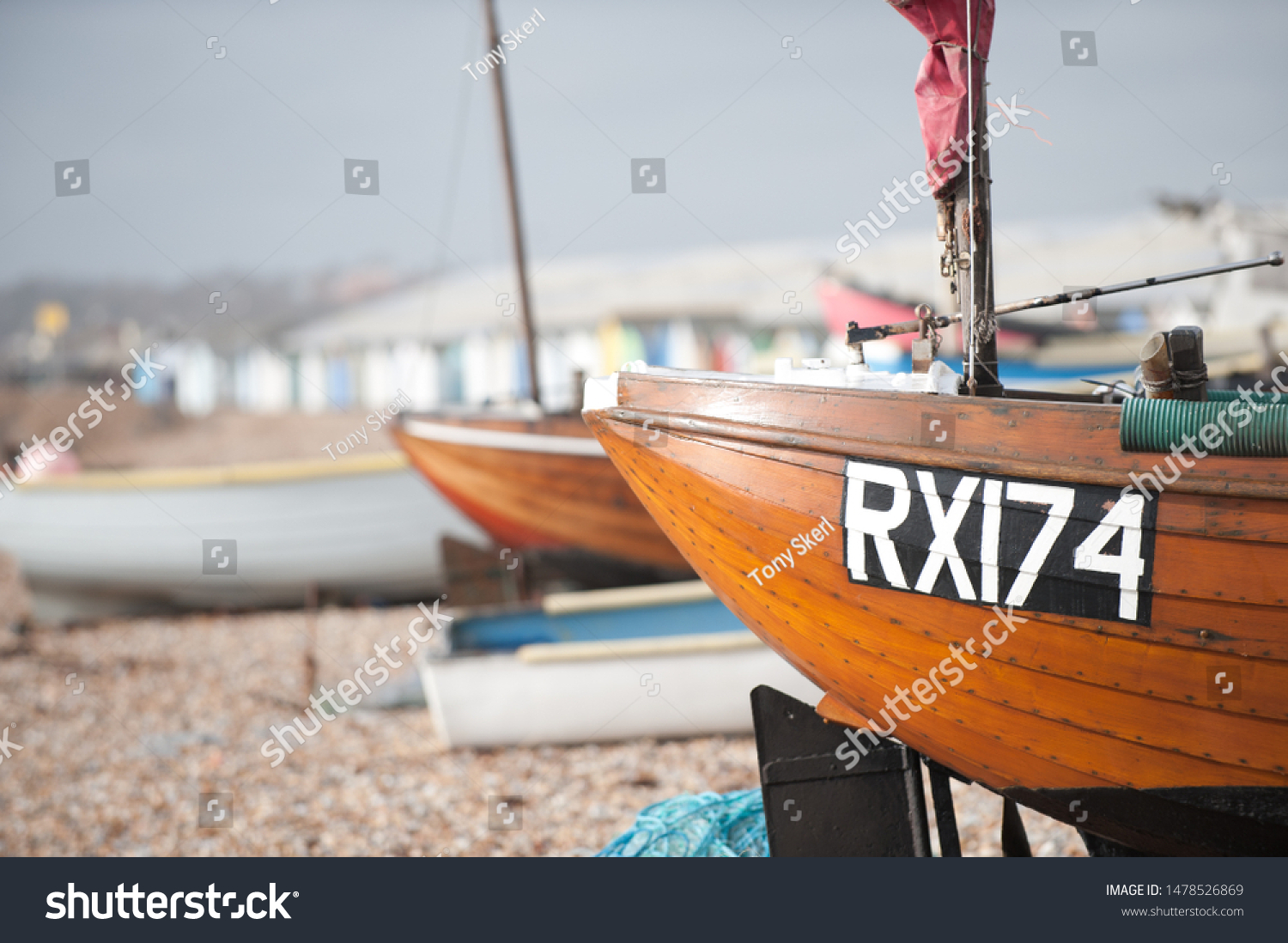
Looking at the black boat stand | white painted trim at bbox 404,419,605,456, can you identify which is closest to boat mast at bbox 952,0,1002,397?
the black boat stand

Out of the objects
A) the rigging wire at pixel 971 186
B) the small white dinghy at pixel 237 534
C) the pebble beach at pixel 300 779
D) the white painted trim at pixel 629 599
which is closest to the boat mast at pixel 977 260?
the rigging wire at pixel 971 186

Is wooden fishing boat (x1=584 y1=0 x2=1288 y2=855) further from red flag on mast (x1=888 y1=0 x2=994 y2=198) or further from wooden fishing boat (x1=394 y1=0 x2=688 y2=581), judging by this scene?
wooden fishing boat (x1=394 y1=0 x2=688 y2=581)

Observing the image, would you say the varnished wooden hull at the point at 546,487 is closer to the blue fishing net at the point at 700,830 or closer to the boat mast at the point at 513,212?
the boat mast at the point at 513,212

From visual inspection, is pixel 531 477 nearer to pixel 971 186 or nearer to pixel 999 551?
pixel 971 186

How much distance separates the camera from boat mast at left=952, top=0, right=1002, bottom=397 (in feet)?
10.2

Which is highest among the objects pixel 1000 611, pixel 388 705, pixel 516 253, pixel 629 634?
pixel 516 253

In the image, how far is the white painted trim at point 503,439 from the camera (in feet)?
26.2

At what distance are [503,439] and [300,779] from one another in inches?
137

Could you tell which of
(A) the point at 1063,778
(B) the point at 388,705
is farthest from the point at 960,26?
(B) the point at 388,705

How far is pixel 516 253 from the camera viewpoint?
923 cm

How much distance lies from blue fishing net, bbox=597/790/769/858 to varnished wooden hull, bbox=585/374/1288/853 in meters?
1.03

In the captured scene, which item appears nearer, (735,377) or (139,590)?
(735,377)

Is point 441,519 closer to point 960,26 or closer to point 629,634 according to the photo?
point 629,634
